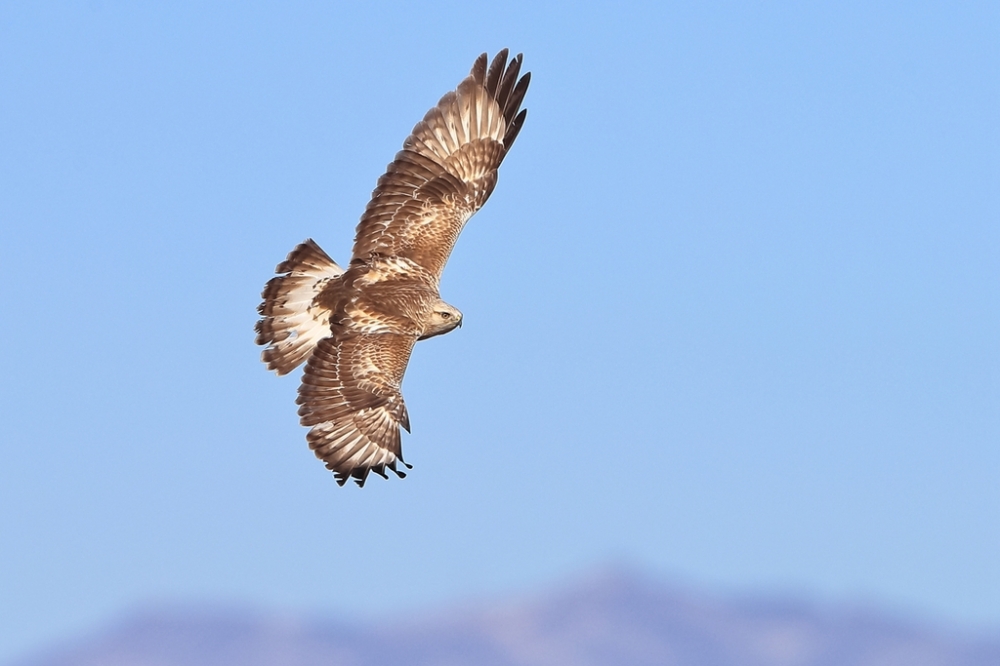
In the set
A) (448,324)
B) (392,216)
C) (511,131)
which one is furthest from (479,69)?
(448,324)

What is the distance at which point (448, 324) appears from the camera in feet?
68.1

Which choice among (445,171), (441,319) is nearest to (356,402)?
(441,319)

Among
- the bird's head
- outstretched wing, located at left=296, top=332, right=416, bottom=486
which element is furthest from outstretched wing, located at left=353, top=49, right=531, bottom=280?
outstretched wing, located at left=296, top=332, right=416, bottom=486

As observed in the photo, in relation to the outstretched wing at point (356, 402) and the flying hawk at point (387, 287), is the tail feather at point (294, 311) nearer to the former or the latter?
the flying hawk at point (387, 287)

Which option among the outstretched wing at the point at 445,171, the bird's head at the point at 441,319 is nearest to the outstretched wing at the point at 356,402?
the bird's head at the point at 441,319

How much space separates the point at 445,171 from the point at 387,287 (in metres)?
2.16

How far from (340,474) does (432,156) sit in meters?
4.91

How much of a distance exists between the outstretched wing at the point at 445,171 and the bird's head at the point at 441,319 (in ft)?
2.84

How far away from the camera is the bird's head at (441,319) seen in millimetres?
20688

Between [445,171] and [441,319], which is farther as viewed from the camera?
[445,171]

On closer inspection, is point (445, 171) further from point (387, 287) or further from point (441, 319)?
point (441, 319)

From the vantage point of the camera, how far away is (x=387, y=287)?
20.9 m

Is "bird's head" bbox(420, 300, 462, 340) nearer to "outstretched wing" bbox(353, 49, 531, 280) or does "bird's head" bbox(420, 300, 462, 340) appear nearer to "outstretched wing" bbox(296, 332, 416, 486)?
"outstretched wing" bbox(296, 332, 416, 486)

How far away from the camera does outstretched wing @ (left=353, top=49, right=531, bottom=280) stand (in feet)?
70.8
